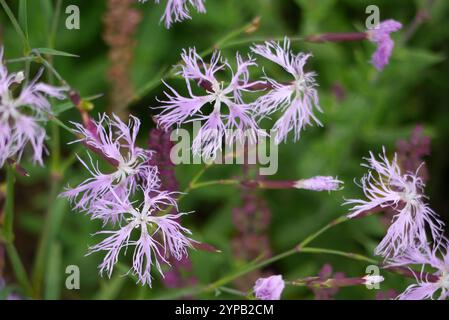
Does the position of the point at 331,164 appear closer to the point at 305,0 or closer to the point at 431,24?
the point at 305,0

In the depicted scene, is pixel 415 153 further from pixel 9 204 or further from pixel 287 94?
pixel 9 204

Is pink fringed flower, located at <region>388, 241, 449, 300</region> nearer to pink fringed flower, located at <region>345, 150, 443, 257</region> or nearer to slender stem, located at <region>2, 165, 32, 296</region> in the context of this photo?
pink fringed flower, located at <region>345, 150, 443, 257</region>

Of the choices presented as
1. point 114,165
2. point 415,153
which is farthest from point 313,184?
point 114,165

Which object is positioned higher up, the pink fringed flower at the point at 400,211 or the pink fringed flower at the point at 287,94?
the pink fringed flower at the point at 287,94

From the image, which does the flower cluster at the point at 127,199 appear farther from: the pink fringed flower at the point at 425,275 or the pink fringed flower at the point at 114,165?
the pink fringed flower at the point at 425,275

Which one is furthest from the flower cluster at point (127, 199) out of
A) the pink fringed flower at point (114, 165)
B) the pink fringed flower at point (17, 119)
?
the pink fringed flower at point (17, 119)

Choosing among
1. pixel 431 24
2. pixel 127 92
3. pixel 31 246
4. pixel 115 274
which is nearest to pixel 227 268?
pixel 115 274
